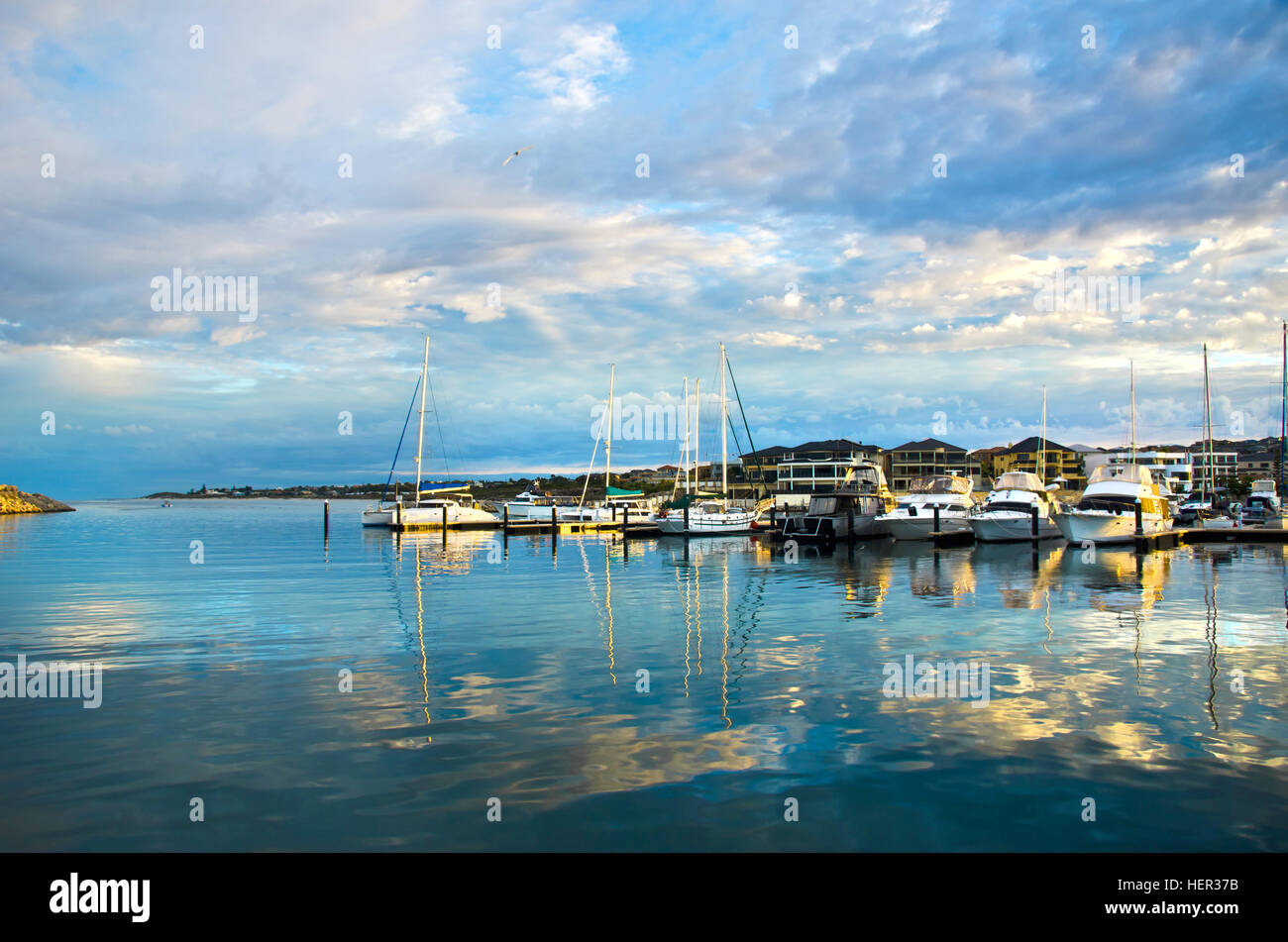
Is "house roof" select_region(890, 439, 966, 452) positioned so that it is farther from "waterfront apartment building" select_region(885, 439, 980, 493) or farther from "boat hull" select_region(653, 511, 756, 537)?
"boat hull" select_region(653, 511, 756, 537)

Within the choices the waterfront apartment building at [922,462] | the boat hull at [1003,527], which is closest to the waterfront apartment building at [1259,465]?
the waterfront apartment building at [922,462]

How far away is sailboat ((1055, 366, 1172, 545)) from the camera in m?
48.2

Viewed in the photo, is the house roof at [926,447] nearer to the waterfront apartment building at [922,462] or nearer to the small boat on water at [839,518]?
the waterfront apartment building at [922,462]

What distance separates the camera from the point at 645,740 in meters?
10.9

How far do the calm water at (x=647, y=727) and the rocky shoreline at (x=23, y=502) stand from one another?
120457 millimetres

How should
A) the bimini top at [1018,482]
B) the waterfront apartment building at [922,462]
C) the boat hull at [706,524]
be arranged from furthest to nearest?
the waterfront apartment building at [922,462] < the boat hull at [706,524] < the bimini top at [1018,482]

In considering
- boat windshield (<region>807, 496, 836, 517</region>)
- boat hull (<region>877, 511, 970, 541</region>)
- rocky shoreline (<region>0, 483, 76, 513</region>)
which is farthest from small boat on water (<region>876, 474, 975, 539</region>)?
rocky shoreline (<region>0, 483, 76, 513</region>)

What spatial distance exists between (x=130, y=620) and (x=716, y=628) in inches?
603

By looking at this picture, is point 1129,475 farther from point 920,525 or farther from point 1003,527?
point 920,525

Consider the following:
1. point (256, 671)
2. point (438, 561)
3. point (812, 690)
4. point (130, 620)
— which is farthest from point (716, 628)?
point (438, 561)

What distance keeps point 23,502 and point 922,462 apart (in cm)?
15034

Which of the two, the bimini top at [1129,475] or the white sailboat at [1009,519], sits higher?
the bimini top at [1129,475]

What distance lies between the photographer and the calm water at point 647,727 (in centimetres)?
828

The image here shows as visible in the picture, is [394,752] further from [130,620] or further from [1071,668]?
[130,620]
